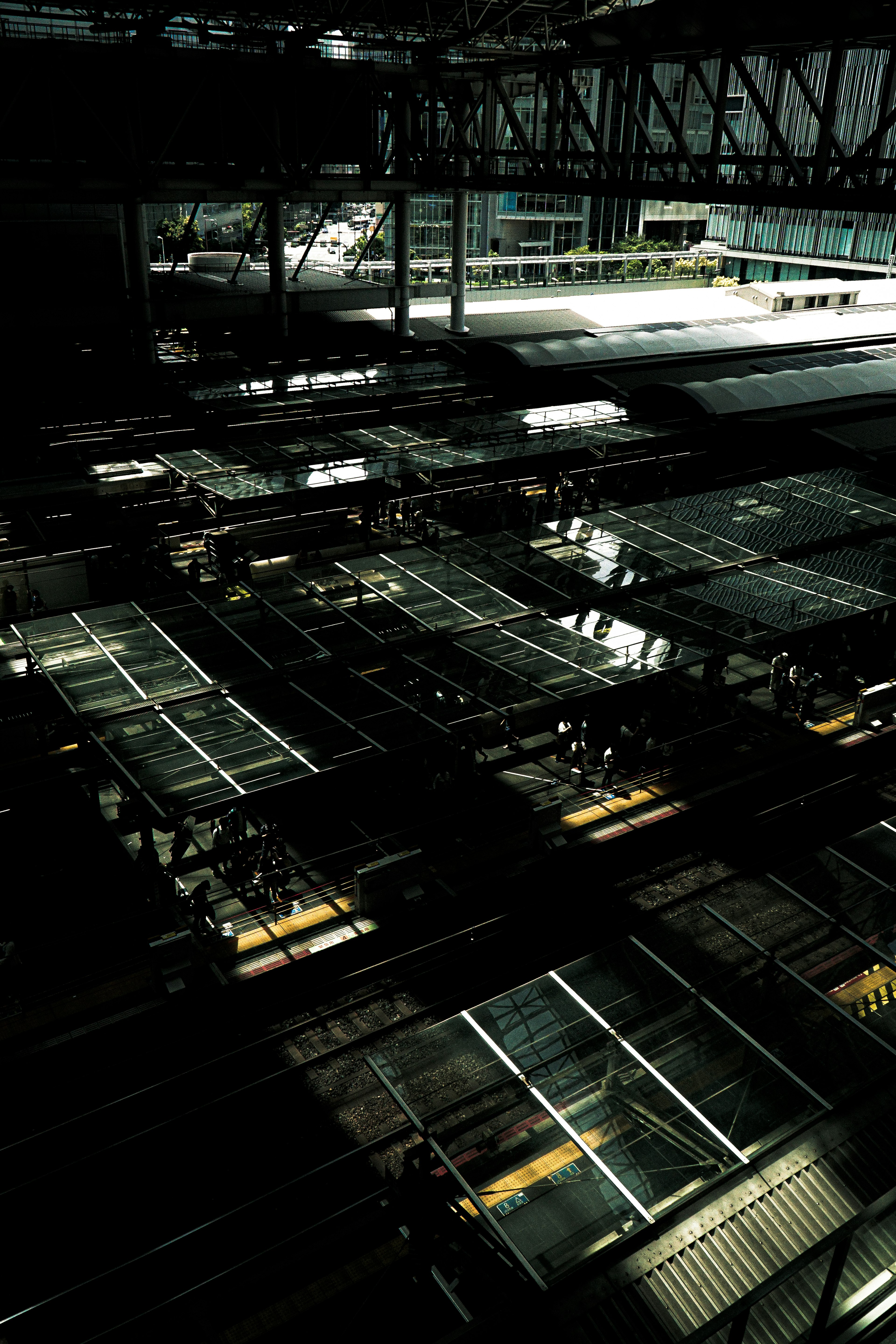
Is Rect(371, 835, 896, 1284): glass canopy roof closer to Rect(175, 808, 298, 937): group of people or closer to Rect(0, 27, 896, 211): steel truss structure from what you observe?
Rect(175, 808, 298, 937): group of people

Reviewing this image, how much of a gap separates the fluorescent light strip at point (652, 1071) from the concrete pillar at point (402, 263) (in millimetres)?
32401

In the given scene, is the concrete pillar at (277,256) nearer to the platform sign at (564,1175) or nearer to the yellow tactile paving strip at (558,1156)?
the yellow tactile paving strip at (558,1156)

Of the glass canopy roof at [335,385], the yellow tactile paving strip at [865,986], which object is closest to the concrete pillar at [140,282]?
the glass canopy roof at [335,385]

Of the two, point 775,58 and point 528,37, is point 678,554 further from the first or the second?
point 528,37

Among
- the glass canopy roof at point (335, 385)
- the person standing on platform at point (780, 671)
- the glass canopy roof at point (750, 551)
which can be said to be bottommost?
the person standing on platform at point (780, 671)

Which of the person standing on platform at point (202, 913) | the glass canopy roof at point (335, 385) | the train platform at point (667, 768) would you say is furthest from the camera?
the glass canopy roof at point (335, 385)

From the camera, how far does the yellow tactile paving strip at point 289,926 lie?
43.8 feet

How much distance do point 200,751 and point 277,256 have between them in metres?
26.2

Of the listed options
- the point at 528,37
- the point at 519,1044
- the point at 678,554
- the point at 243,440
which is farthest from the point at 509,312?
the point at 519,1044

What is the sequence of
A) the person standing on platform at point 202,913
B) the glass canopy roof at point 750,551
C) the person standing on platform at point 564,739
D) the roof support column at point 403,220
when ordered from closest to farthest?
the person standing on platform at point 202,913 < the person standing on platform at point 564,739 < the glass canopy roof at point 750,551 < the roof support column at point 403,220

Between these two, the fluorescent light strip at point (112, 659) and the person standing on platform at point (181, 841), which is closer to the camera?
the person standing on platform at point (181, 841)

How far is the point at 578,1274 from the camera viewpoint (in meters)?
6.90

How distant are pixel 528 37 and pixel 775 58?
15.1 meters

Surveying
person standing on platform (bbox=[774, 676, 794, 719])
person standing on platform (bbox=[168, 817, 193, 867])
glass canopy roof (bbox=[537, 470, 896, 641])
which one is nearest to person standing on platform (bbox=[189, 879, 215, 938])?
person standing on platform (bbox=[168, 817, 193, 867])
